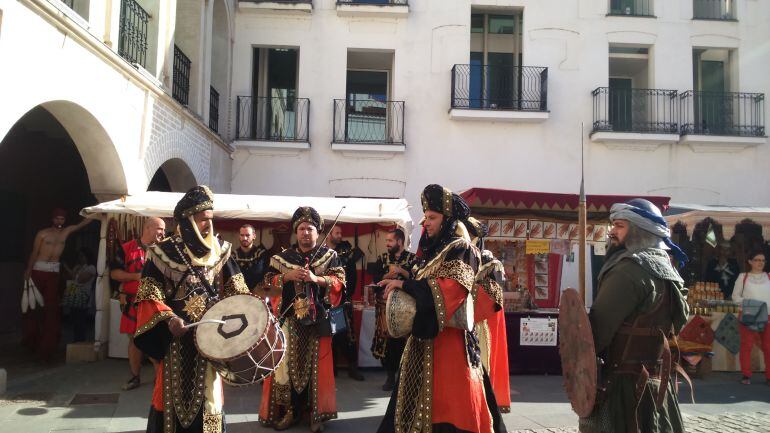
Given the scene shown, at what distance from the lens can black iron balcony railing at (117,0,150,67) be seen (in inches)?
314

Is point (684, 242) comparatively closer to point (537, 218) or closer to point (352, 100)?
point (537, 218)

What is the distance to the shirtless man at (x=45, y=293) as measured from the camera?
25.0 feet

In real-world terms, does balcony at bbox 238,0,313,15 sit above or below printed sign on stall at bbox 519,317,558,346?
above

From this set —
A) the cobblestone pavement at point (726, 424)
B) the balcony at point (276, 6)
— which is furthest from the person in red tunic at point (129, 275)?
the balcony at point (276, 6)

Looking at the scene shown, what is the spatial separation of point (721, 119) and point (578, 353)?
12.8 metres

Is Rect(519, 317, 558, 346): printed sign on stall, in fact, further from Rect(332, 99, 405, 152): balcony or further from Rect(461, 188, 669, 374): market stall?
Rect(332, 99, 405, 152): balcony

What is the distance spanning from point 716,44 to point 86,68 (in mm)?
13356

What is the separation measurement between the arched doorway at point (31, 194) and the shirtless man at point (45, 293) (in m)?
0.47

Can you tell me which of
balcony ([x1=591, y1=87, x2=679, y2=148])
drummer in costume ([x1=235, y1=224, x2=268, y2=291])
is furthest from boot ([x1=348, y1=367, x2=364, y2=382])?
balcony ([x1=591, y1=87, x2=679, y2=148])

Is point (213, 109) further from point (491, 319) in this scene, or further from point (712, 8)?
point (712, 8)

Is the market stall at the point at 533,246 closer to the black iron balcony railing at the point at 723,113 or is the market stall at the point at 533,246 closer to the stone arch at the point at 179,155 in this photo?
the stone arch at the point at 179,155

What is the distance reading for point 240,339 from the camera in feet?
10.2

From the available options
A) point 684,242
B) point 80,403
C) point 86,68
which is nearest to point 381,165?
point 684,242

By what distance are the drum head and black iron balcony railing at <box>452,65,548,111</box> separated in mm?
10017
